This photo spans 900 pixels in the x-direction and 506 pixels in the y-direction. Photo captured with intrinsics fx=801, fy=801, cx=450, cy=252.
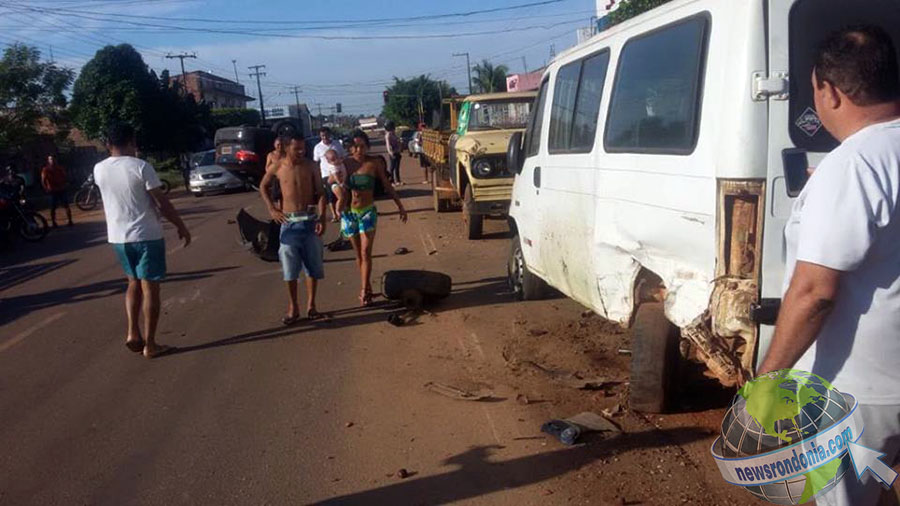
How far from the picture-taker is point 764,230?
340cm

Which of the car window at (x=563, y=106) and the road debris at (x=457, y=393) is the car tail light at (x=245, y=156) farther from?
the road debris at (x=457, y=393)

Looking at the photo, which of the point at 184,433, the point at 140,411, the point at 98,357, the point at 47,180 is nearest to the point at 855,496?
the point at 184,433

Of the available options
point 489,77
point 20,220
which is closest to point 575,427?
point 20,220

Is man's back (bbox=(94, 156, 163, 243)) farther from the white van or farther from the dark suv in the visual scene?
the dark suv

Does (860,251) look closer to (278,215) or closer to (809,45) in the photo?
(809,45)

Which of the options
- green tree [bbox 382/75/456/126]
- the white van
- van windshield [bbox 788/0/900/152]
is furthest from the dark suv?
green tree [bbox 382/75/456/126]

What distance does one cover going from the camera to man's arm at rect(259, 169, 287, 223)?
7531 mm

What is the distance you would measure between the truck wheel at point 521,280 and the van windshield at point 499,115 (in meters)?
5.15

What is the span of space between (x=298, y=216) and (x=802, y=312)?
5.96 m

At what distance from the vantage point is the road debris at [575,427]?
454cm

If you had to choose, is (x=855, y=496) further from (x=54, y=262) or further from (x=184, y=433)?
(x=54, y=262)

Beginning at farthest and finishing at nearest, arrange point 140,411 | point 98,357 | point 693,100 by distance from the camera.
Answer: point 98,357, point 140,411, point 693,100

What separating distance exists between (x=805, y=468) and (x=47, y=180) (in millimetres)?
19040

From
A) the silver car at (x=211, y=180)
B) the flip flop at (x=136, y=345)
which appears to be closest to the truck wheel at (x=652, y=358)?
the flip flop at (x=136, y=345)
